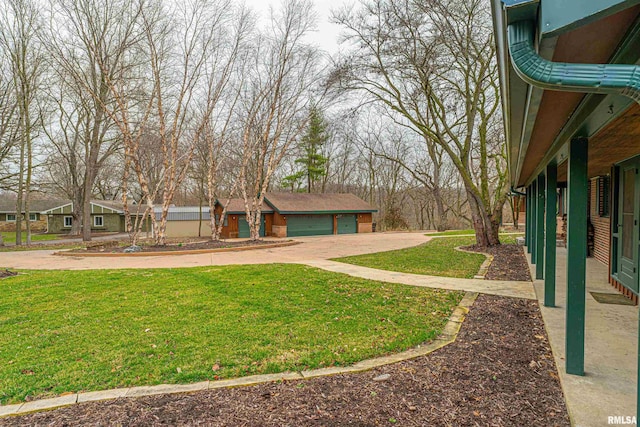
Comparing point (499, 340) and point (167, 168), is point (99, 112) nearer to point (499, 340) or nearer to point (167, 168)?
point (167, 168)

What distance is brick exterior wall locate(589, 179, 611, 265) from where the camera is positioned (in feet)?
25.3

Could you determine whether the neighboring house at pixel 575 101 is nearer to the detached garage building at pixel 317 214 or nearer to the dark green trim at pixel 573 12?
the dark green trim at pixel 573 12

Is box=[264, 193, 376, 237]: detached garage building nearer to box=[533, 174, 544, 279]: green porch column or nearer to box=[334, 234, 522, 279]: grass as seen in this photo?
box=[334, 234, 522, 279]: grass

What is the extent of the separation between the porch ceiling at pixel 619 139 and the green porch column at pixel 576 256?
0.32 m

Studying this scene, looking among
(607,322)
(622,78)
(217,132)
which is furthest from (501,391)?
(217,132)

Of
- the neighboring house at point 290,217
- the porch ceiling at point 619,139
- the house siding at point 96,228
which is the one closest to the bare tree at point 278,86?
the neighboring house at point 290,217

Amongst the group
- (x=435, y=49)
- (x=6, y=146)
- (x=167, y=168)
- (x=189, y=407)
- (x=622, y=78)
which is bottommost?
(x=189, y=407)

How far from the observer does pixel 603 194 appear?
25.6 feet

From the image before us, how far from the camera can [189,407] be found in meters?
2.63

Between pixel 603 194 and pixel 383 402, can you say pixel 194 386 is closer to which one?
pixel 383 402

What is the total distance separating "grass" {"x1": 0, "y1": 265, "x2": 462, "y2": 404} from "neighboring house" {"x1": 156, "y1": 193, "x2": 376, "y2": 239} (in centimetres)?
1444

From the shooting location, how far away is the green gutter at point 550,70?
1519 millimetres

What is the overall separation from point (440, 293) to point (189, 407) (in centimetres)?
465

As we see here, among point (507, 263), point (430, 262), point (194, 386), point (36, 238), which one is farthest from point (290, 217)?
point (194, 386)
